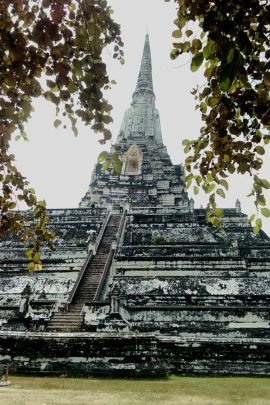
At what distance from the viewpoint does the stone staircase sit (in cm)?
1255

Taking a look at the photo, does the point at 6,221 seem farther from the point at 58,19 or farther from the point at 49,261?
the point at 49,261

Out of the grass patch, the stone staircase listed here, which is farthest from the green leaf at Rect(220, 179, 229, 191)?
the stone staircase

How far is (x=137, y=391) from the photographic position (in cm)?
719

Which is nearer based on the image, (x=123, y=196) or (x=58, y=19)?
(x=58, y=19)

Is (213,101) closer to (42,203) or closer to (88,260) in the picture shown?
(42,203)

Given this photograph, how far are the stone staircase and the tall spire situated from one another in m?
24.6

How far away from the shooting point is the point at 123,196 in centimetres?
3100

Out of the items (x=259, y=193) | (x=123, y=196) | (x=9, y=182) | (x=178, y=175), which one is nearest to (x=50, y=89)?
(x=9, y=182)

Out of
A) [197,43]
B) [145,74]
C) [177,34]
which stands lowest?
[197,43]

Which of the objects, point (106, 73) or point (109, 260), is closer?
point (106, 73)

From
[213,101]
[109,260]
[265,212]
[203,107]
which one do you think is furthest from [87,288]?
[213,101]

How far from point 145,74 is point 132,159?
51.9ft

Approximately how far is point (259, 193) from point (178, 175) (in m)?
30.9

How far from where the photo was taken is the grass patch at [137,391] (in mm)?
6113
